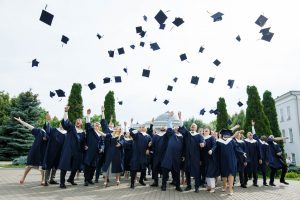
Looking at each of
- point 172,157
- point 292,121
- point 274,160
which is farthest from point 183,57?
point 292,121

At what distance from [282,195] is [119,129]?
5318 mm

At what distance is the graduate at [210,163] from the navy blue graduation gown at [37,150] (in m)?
5.04

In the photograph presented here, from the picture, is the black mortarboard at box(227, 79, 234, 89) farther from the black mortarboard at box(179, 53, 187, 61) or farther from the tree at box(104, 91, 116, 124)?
the tree at box(104, 91, 116, 124)

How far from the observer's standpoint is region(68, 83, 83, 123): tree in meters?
21.0

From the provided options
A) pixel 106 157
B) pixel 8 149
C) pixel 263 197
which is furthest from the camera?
pixel 8 149

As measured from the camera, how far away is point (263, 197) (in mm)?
8273

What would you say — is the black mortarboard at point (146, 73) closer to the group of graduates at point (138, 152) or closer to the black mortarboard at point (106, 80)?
the black mortarboard at point (106, 80)

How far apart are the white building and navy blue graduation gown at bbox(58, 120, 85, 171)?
27.4 meters

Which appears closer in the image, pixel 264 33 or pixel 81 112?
pixel 264 33

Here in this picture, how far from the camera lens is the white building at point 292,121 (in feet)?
101

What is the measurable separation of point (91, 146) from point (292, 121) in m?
27.8

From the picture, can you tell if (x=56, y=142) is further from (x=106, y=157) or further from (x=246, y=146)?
(x=246, y=146)

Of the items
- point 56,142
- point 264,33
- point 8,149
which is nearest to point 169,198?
point 56,142

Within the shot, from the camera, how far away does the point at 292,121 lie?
31.6m
